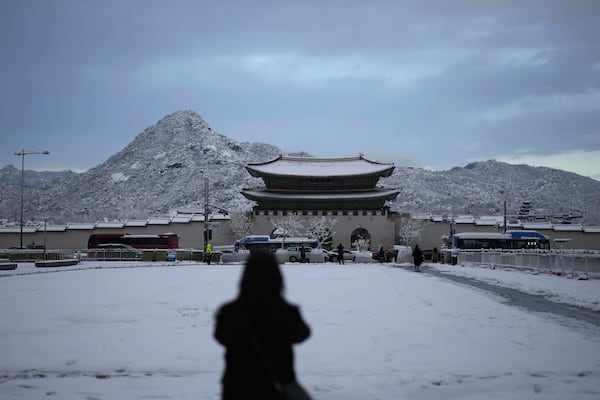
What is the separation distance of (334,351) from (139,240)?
47017 mm

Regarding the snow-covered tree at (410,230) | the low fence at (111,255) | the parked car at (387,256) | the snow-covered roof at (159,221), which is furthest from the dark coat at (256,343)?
the snow-covered tree at (410,230)

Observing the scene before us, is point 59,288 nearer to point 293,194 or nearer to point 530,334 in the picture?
point 530,334

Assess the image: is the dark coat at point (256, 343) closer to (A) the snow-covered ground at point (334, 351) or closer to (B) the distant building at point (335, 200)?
(A) the snow-covered ground at point (334, 351)

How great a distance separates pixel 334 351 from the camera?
7.27 meters

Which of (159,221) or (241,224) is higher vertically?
(159,221)

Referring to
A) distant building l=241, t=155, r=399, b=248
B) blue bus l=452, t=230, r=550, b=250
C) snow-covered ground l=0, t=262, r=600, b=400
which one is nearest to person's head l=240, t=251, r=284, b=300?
snow-covered ground l=0, t=262, r=600, b=400

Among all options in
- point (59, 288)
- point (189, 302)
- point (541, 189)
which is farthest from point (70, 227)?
point (541, 189)

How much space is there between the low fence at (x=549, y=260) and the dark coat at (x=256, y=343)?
20449 millimetres

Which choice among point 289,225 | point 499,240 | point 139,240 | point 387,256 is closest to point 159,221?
point 139,240

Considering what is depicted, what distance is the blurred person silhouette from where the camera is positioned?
9.29ft

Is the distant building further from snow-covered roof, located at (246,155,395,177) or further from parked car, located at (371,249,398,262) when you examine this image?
parked car, located at (371,249,398,262)

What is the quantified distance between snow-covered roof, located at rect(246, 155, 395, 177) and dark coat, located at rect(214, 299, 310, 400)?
57.8 meters

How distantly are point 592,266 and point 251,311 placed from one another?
69.8ft

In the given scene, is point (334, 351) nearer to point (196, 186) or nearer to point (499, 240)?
point (499, 240)
